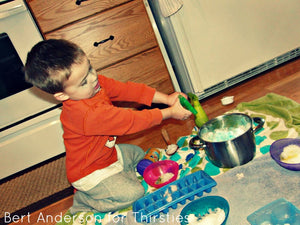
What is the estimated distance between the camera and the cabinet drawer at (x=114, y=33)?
138 centimetres

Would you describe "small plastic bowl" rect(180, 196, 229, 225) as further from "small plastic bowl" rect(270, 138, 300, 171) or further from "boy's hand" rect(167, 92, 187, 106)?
"boy's hand" rect(167, 92, 187, 106)

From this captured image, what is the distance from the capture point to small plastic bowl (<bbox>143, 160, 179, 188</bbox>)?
103 cm

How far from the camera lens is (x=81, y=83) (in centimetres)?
88

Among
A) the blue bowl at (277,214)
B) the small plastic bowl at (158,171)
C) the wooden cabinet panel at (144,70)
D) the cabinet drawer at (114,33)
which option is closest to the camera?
the blue bowl at (277,214)

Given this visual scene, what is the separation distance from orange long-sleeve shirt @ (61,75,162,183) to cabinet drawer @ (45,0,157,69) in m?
0.38

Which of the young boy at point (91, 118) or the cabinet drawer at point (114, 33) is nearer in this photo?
the young boy at point (91, 118)

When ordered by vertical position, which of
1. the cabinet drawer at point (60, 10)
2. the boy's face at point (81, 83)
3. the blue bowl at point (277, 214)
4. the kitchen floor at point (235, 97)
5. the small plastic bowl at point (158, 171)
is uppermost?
the cabinet drawer at point (60, 10)

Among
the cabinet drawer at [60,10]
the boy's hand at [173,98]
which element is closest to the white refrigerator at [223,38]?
the cabinet drawer at [60,10]

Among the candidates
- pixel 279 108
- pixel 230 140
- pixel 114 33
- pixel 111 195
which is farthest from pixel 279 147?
pixel 114 33

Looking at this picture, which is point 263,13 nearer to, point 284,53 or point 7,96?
point 284,53

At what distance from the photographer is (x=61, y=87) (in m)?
0.88

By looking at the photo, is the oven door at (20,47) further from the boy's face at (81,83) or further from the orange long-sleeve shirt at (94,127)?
the boy's face at (81,83)

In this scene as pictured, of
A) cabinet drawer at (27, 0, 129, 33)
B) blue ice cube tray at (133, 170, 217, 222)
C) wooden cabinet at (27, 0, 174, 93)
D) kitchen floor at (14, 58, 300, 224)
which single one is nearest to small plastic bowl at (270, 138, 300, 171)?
blue ice cube tray at (133, 170, 217, 222)

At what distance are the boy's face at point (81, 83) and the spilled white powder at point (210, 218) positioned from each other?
1.60ft
